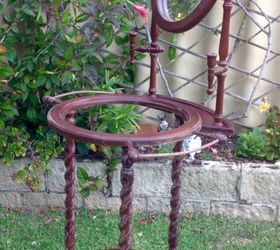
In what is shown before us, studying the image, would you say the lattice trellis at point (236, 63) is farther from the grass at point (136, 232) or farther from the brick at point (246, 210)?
the grass at point (136, 232)

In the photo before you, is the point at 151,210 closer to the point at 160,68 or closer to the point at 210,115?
the point at 160,68

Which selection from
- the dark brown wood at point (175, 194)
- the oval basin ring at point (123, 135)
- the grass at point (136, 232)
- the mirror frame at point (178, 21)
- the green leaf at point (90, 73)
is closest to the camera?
the oval basin ring at point (123, 135)

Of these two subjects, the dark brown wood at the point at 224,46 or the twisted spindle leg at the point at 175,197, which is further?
the twisted spindle leg at the point at 175,197

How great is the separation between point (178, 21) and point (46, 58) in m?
1.30

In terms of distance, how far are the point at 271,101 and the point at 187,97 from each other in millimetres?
477

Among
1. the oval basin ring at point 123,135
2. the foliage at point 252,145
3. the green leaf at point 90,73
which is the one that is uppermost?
the green leaf at point 90,73

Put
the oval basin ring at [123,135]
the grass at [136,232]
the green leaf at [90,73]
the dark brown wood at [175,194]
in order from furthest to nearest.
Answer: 1. the green leaf at [90,73]
2. the grass at [136,232]
3. the dark brown wood at [175,194]
4. the oval basin ring at [123,135]

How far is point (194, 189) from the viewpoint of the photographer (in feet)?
10.5

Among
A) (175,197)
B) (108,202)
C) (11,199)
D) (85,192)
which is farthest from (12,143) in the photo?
(175,197)

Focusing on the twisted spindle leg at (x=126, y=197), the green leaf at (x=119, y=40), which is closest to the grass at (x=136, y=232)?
the green leaf at (x=119, y=40)

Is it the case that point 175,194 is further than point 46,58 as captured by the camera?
No

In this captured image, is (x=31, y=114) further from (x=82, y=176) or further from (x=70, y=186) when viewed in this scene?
(x=70, y=186)

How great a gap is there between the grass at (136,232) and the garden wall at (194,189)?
0.06 m

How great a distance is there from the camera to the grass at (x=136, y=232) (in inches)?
116
